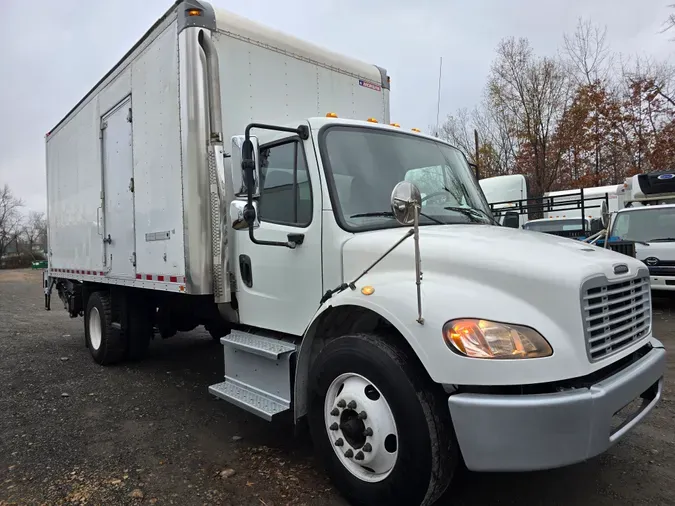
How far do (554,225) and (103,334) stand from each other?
11.5 m

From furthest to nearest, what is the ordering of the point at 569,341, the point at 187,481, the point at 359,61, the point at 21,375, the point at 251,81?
the point at 21,375 → the point at 359,61 → the point at 251,81 → the point at 187,481 → the point at 569,341

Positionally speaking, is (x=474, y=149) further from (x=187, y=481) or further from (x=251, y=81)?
(x=187, y=481)

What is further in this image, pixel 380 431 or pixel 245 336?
pixel 245 336

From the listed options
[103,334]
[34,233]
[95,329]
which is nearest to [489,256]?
[103,334]

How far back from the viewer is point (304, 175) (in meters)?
3.42

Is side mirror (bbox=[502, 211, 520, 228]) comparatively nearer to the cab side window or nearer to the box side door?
the cab side window

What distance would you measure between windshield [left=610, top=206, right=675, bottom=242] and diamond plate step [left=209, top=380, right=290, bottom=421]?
8.76 meters

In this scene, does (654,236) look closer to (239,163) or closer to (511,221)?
(511,221)

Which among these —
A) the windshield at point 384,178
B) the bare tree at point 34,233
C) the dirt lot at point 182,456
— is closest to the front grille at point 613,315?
the dirt lot at point 182,456

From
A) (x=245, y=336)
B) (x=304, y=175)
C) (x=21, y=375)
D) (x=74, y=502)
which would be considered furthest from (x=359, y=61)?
(x=21, y=375)

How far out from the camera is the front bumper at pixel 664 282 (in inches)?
372

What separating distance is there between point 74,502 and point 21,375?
12.8 ft

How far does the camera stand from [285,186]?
3.60 metres

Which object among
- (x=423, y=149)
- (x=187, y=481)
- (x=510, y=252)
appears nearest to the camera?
(x=510, y=252)
